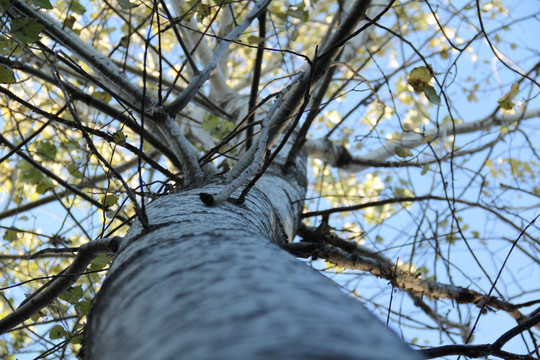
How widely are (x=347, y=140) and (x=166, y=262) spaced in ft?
11.3

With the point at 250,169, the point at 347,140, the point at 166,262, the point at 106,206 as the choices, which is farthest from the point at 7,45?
the point at 347,140

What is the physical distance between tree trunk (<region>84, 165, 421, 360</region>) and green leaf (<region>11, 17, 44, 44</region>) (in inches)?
29.7

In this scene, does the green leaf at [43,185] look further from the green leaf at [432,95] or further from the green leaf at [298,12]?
the green leaf at [432,95]

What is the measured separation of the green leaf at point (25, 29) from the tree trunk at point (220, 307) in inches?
29.7

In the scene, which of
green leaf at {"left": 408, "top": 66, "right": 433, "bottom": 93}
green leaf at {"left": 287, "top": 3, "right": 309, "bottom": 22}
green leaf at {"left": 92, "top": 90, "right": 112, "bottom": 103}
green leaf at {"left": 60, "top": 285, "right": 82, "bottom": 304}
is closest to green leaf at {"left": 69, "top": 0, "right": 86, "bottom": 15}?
green leaf at {"left": 92, "top": 90, "right": 112, "bottom": 103}

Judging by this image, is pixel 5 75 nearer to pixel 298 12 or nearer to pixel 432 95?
pixel 298 12

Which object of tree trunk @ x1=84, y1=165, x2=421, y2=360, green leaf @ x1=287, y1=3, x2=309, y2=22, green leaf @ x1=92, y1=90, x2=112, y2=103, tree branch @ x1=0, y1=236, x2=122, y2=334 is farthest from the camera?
green leaf @ x1=92, y1=90, x2=112, y2=103

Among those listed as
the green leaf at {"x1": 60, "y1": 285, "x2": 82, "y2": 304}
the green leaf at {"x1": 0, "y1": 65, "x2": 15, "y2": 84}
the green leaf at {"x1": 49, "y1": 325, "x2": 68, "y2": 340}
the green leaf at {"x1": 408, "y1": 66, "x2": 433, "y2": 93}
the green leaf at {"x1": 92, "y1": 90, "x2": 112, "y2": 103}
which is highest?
the green leaf at {"x1": 92, "y1": 90, "x2": 112, "y2": 103}

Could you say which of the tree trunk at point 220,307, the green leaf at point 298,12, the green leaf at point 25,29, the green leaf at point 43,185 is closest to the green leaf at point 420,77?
the green leaf at point 298,12

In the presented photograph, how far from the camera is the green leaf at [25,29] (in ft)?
3.69

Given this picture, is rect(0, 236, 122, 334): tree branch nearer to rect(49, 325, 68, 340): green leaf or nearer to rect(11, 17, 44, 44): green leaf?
rect(49, 325, 68, 340): green leaf

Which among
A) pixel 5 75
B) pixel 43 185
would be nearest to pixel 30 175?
pixel 43 185

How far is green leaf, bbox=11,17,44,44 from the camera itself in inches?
44.3

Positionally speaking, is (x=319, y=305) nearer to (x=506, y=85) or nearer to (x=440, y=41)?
(x=506, y=85)
